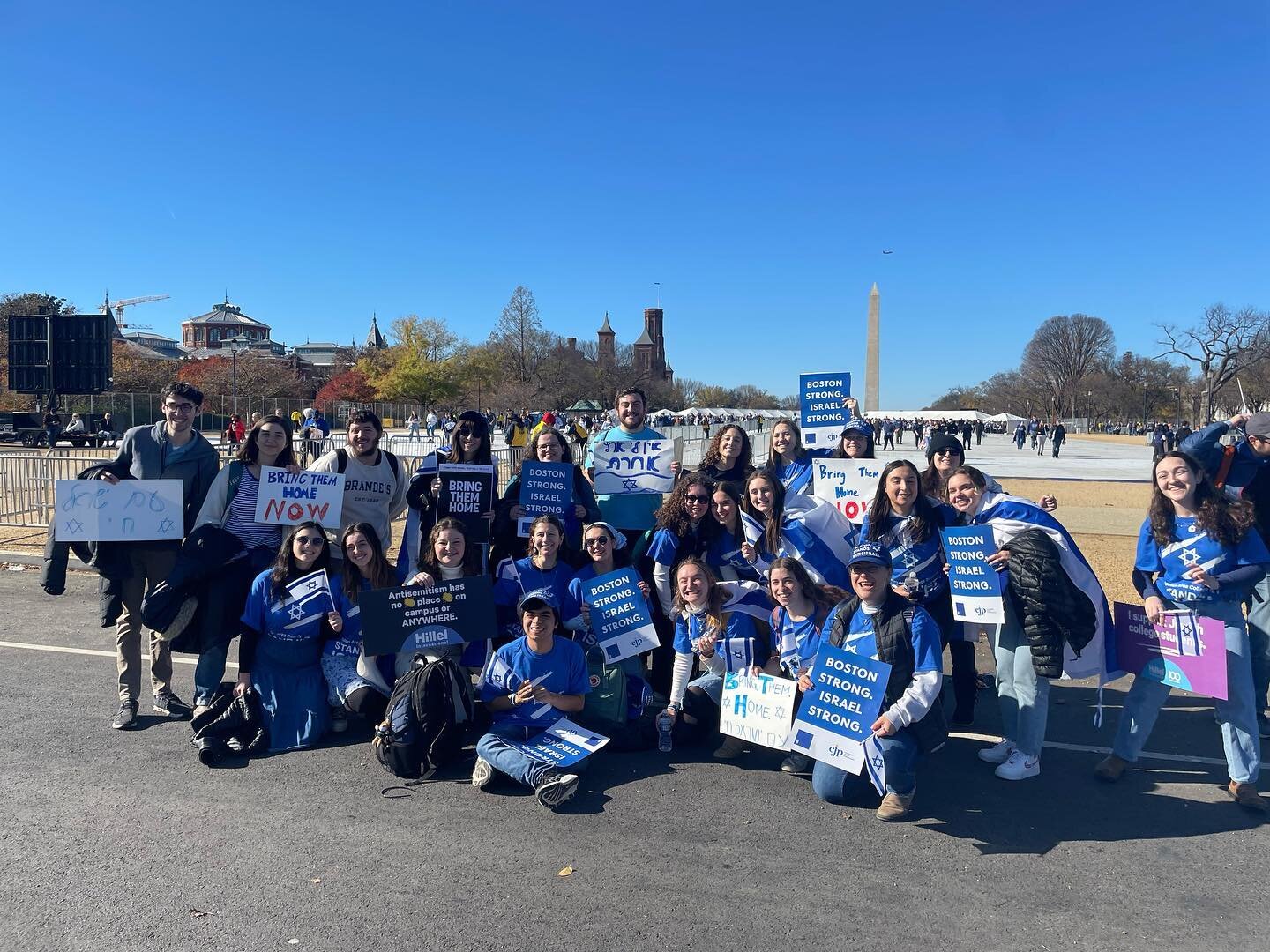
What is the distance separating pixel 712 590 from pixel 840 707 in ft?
3.88

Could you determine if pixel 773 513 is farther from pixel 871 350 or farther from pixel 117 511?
pixel 871 350

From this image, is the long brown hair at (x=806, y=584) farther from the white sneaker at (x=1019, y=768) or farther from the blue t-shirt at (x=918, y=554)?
the white sneaker at (x=1019, y=768)

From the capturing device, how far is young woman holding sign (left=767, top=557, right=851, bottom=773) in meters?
4.83

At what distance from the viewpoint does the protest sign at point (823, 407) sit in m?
8.11

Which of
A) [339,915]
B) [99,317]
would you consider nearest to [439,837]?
[339,915]

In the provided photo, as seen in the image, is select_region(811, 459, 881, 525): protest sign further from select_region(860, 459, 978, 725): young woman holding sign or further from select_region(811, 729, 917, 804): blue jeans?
select_region(811, 729, 917, 804): blue jeans

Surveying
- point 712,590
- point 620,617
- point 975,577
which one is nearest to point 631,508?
point 620,617

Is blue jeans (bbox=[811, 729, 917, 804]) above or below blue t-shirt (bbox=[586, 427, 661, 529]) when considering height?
below

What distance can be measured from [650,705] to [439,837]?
210 centimetres

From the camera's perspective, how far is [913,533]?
5.23 metres

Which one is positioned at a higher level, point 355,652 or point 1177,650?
point 1177,650

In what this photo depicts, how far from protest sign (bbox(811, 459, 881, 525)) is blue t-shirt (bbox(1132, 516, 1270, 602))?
82.8 inches

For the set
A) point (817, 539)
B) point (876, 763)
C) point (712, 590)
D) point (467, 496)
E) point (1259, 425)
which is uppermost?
point (1259, 425)

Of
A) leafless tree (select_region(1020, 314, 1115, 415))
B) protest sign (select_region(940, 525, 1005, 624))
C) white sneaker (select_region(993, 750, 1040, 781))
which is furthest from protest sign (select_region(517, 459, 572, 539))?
leafless tree (select_region(1020, 314, 1115, 415))
